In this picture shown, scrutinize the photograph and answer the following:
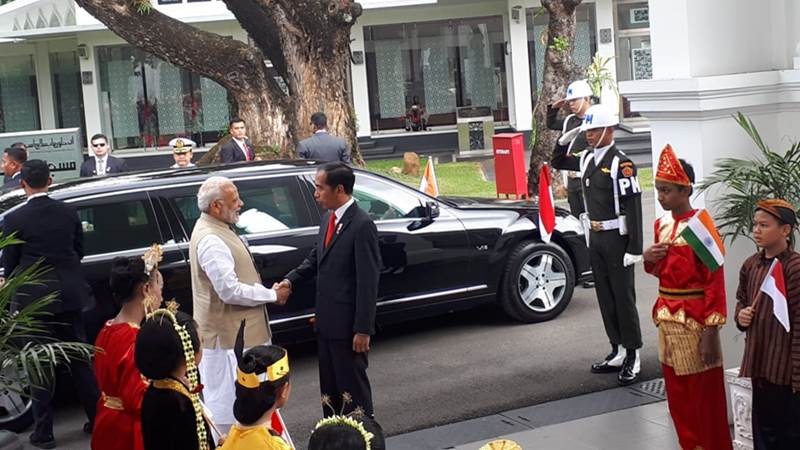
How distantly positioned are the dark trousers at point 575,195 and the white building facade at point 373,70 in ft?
68.3

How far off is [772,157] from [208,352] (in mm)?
3729

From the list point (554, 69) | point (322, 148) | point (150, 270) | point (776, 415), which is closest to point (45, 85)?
point (554, 69)

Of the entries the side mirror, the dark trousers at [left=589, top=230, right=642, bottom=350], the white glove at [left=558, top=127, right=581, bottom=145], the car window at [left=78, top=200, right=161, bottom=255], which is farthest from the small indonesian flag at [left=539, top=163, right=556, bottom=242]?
the car window at [left=78, top=200, right=161, bottom=255]

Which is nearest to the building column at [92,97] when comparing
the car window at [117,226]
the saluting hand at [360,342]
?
the car window at [117,226]

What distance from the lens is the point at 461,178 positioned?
2584 cm

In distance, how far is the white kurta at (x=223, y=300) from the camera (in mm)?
7094

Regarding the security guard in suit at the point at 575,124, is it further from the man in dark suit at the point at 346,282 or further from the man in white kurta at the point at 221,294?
the man in white kurta at the point at 221,294

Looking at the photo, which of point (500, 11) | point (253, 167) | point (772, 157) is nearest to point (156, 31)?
point (253, 167)

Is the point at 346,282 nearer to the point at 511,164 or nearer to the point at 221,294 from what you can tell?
the point at 221,294

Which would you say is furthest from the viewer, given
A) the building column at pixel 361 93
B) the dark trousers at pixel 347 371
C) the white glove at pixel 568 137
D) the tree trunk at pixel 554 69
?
the building column at pixel 361 93

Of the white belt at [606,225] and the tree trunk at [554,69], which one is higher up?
the tree trunk at [554,69]

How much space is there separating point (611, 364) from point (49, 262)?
444cm

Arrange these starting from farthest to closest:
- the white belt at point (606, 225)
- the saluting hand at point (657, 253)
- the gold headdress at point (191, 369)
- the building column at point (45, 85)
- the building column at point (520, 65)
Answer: the building column at point (45, 85) → the building column at point (520, 65) → the white belt at point (606, 225) → the saluting hand at point (657, 253) → the gold headdress at point (191, 369)

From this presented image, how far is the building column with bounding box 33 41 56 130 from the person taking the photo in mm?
34094
